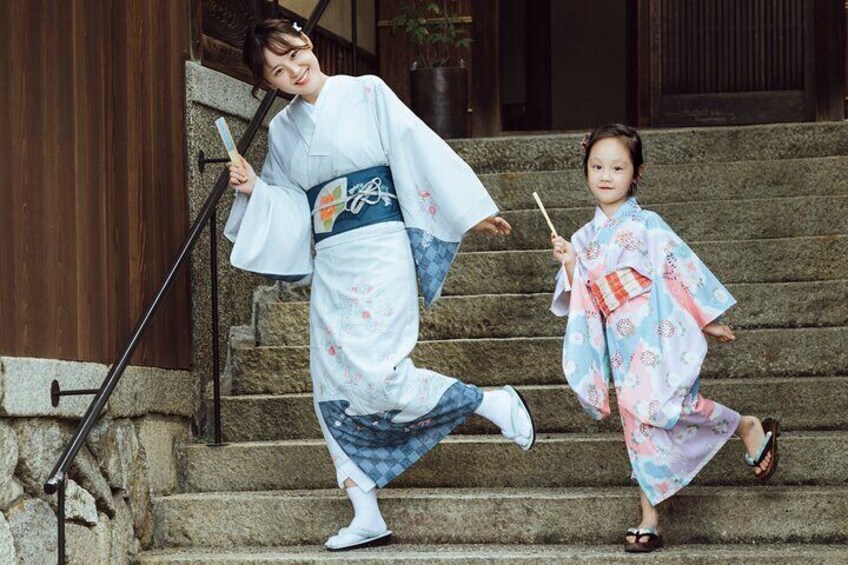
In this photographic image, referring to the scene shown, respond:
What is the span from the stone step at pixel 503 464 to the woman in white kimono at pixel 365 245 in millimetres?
393

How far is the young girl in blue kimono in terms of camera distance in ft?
15.1

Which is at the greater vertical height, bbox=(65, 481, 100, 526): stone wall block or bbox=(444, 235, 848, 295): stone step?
bbox=(444, 235, 848, 295): stone step

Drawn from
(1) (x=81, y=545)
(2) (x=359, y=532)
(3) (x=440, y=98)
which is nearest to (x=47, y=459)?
(1) (x=81, y=545)

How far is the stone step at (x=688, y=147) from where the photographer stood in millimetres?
7039

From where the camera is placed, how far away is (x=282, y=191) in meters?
5.01

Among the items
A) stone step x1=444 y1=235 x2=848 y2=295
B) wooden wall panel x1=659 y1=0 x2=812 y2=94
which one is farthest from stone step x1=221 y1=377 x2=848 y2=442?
wooden wall panel x1=659 y1=0 x2=812 y2=94

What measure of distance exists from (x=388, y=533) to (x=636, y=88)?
508 cm

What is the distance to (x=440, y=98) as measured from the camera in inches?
329

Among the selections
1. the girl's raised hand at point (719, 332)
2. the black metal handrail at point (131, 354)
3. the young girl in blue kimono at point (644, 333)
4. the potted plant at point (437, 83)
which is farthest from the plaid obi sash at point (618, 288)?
the potted plant at point (437, 83)

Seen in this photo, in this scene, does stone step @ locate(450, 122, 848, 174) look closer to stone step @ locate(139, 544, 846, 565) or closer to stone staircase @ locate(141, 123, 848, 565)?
stone staircase @ locate(141, 123, 848, 565)

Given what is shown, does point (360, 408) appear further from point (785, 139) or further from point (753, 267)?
point (785, 139)

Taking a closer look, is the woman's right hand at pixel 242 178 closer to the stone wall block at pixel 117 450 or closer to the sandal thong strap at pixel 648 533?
the stone wall block at pixel 117 450

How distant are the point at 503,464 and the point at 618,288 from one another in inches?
35.2

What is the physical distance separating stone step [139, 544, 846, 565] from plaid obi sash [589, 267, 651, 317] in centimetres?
82
